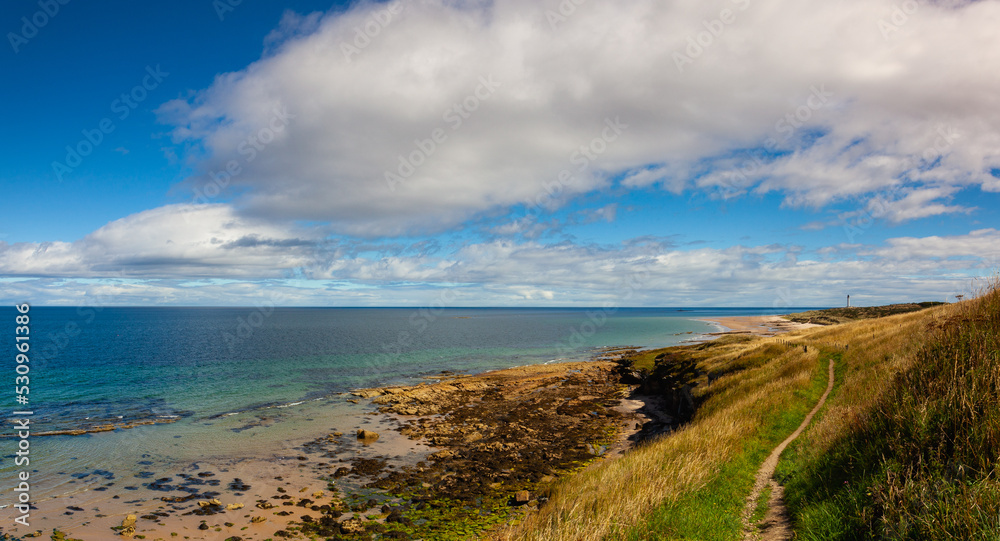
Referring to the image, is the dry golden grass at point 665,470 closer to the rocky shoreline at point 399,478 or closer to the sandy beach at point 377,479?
the rocky shoreline at point 399,478

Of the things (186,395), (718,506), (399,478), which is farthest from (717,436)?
(186,395)

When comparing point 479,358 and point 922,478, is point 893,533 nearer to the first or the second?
point 922,478

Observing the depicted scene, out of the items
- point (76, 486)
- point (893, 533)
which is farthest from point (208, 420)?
point (893, 533)

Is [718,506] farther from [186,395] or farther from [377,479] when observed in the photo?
[186,395]

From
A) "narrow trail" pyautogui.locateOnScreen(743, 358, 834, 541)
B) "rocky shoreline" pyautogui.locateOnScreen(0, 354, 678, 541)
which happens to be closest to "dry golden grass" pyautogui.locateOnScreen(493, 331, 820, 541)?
"narrow trail" pyautogui.locateOnScreen(743, 358, 834, 541)

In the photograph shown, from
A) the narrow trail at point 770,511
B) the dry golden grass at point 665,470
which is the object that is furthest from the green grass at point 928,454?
the dry golden grass at point 665,470

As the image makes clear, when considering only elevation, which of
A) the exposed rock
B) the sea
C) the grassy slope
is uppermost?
the grassy slope

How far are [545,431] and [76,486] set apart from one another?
1054 inches

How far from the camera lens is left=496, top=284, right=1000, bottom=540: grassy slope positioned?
7.60m

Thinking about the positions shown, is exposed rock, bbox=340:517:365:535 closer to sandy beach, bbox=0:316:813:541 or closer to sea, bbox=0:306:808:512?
sandy beach, bbox=0:316:813:541

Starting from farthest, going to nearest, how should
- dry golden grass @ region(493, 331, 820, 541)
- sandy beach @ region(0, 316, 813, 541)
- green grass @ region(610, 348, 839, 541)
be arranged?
sandy beach @ region(0, 316, 813, 541), dry golden grass @ region(493, 331, 820, 541), green grass @ region(610, 348, 839, 541)

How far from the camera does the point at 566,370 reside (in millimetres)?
62219

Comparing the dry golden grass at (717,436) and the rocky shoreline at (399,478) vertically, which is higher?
the dry golden grass at (717,436)

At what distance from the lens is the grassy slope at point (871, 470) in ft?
24.9
